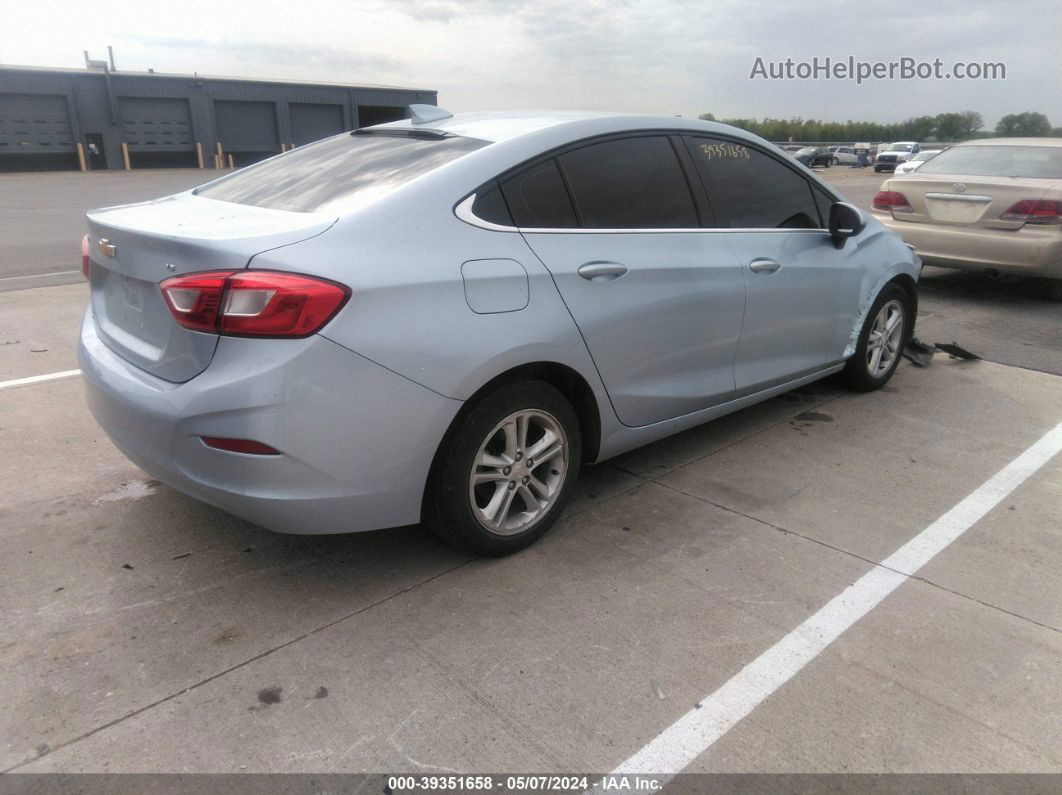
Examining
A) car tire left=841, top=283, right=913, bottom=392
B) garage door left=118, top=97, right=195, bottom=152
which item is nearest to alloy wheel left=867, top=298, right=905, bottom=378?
car tire left=841, top=283, right=913, bottom=392

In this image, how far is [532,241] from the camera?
9.78ft

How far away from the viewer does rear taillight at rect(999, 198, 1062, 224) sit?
282 inches

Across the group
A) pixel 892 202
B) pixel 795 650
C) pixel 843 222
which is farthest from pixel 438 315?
pixel 892 202

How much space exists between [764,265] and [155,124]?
45.5 metres

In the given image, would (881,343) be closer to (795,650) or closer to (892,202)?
(795,650)

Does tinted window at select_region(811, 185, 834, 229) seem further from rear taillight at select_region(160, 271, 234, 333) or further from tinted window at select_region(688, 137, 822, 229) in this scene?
rear taillight at select_region(160, 271, 234, 333)

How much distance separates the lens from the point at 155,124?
42.1 m

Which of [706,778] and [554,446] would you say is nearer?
[706,778]

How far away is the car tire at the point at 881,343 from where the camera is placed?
16.1 ft

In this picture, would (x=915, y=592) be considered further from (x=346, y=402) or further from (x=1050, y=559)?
(x=346, y=402)

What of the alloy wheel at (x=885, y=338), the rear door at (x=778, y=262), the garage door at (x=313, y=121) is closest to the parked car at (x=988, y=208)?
the alloy wheel at (x=885, y=338)

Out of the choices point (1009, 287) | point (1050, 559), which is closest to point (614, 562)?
point (1050, 559)

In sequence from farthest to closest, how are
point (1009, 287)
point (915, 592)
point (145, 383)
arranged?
point (1009, 287), point (915, 592), point (145, 383)

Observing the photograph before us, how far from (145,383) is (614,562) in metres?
1.82
